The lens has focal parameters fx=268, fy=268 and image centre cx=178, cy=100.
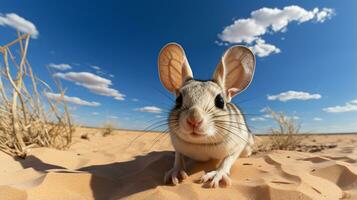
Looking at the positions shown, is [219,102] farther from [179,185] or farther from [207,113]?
[179,185]

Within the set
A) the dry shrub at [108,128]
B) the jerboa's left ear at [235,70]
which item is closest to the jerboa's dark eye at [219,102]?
the jerboa's left ear at [235,70]

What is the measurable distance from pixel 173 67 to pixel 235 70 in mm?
826

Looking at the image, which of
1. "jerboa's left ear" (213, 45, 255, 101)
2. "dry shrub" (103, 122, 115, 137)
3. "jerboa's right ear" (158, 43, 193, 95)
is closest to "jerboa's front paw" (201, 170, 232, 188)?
"jerboa's left ear" (213, 45, 255, 101)

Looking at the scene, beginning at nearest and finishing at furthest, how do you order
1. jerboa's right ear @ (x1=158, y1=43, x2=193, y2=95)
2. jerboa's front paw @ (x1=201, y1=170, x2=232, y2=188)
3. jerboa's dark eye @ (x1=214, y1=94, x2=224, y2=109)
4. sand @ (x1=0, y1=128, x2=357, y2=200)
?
1. sand @ (x1=0, y1=128, x2=357, y2=200)
2. jerboa's front paw @ (x1=201, y1=170, x2=232, y2=188)
3. jerboa's dark eye @ (x1=214, y1=94, x2=224, y2=109)
4. jerboa's right ear @ (x1=158, y1=43, x2=193, y2=95)

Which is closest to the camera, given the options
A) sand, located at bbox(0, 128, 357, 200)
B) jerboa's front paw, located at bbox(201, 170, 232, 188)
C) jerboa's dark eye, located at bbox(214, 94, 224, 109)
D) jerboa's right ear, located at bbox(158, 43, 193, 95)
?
sand, located at bbox(0, 128, 357, 200)

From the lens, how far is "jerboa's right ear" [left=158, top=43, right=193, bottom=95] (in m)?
3.46

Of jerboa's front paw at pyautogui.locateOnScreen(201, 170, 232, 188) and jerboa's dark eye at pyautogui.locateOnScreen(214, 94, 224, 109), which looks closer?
jerboa's front paw at pyautogui.locateOnScreen(201, 170, 232, 188)

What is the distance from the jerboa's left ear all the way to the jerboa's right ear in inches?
17.0

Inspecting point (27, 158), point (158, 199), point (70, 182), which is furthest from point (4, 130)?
point (158, 199)

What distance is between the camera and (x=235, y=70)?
11.3ft

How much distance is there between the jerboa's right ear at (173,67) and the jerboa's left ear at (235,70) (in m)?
0.43

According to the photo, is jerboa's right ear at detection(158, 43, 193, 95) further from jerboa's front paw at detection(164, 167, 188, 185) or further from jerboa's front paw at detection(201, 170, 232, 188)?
jerboa's front paw at detection(201, 170, 232, 188)

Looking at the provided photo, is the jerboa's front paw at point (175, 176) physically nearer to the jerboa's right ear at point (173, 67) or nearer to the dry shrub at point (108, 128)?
the jerboa's right ear at point (173, 67)

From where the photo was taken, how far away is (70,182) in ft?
8.30
